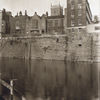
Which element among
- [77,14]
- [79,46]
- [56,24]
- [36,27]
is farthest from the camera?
[36,27]

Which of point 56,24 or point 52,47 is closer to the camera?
point 52,47

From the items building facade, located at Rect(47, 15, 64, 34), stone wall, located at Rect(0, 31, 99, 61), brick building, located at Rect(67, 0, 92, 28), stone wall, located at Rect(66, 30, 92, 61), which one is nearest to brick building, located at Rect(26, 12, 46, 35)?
building facade, located at Rect(47, 15, 64, 34)

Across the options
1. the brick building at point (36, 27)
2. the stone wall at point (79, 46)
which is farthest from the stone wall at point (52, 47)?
the brick building at point (36, 27)

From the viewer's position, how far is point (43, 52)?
10.6 meters

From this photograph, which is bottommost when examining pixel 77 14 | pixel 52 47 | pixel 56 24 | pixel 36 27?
pixel 52 47

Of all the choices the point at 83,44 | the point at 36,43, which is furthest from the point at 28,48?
the point at 83,44

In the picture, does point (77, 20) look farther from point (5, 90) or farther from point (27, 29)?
point (5, 90)

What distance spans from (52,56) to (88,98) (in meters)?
7.14

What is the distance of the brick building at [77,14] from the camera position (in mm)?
10781

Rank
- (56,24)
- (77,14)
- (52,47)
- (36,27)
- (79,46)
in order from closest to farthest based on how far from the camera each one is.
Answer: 1. (79,46)
2. (52,47)
3. (77,14)
4. (56,24)
5. (36,27)

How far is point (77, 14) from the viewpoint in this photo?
36.2 ft

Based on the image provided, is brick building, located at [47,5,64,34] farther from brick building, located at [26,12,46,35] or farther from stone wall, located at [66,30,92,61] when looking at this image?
stone wall, located at [66,30,92,61]

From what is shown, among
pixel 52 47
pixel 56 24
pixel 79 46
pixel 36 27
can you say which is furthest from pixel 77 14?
pixel 36 27

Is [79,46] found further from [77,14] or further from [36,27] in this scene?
[36,27]
